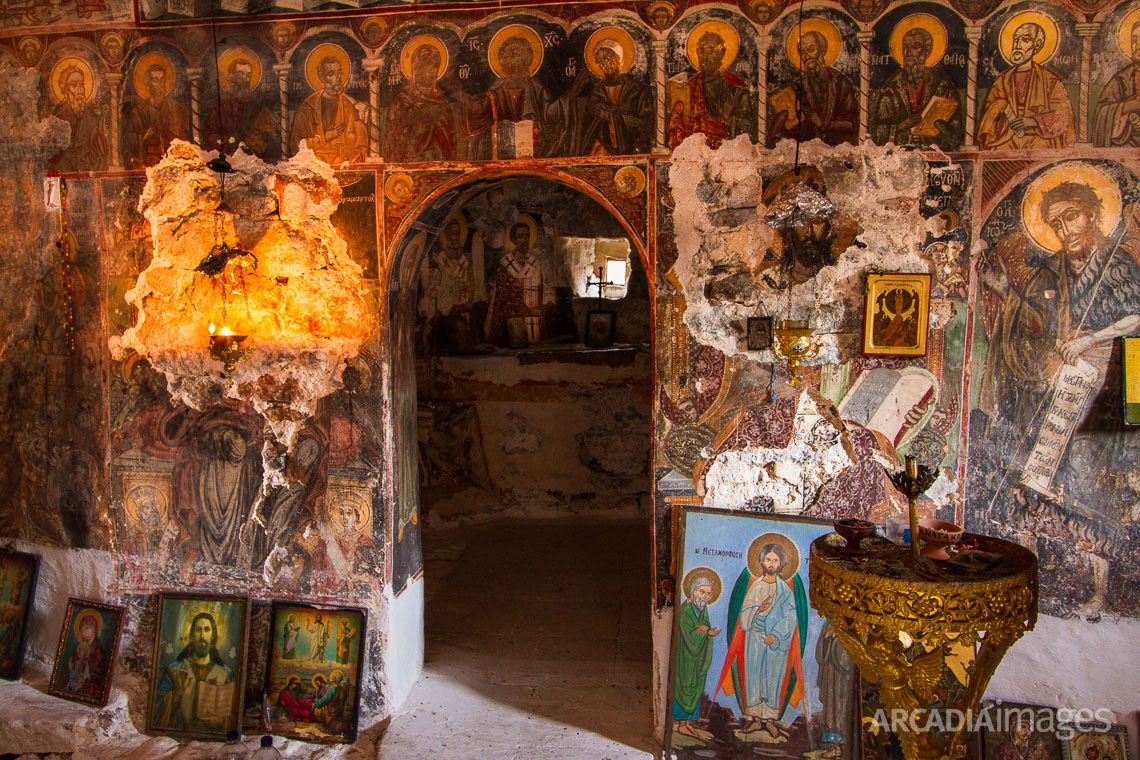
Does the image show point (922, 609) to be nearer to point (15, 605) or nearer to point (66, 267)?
point (66, 267)

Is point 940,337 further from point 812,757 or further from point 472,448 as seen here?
point 472,448

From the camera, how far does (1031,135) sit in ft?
15.0

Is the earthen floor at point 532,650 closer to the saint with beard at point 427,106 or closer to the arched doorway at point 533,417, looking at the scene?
the arched doorway at point 533,417

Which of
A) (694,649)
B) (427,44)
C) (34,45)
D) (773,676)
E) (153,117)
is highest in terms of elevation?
(34,45)

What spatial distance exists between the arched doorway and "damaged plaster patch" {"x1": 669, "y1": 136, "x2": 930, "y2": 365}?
3077 mm

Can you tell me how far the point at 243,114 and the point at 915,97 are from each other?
4173 mm

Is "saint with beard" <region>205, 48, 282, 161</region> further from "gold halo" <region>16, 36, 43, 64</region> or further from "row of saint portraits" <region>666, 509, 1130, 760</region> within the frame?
"row of saint portraits" <region>666, 509, 1130, 760</region>

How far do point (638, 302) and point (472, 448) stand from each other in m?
3.18

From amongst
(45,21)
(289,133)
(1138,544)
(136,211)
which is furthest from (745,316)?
(45,21)

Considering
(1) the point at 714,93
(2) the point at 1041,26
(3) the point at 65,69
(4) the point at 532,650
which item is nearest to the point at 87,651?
(4) the point at 532,650

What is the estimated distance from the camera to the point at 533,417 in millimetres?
9711

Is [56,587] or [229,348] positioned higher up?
[229,348]

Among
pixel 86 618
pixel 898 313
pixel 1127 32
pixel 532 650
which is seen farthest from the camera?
pixel 532 650

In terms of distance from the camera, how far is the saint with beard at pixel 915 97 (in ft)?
15.1
